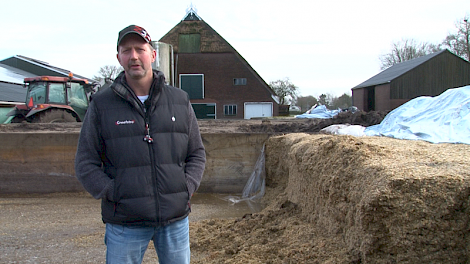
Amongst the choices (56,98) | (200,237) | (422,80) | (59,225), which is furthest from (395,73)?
(59,225)

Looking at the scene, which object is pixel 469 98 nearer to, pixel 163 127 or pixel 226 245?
pixel 226 245

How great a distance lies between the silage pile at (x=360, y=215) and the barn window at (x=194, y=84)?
2455 centimetres

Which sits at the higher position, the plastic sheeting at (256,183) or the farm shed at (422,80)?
the farm shed at (422,80)

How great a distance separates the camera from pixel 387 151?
10.6 ft

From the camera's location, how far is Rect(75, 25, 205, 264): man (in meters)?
1.95

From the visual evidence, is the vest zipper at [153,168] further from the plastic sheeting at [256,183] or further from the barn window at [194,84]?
the barn window at [194,84]

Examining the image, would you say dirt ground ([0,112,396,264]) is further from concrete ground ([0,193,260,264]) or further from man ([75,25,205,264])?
man ([75,25,205,264])

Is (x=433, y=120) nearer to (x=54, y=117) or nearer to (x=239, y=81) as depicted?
(x=54, y=117)

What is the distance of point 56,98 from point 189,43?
19145mm

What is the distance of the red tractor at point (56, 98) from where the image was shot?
1062 cm

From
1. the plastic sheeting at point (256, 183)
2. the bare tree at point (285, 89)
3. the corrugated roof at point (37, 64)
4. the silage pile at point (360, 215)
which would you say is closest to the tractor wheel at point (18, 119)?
the plastic sheeting at point (256, 183)

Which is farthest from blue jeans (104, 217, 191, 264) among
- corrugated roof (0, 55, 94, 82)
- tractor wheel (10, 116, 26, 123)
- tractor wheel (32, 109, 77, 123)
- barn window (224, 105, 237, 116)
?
corrugated roof (0, 55, 94, 82)

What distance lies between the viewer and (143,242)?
6.66 ft

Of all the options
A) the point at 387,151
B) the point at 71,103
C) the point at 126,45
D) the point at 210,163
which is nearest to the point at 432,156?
the point at 387,151
